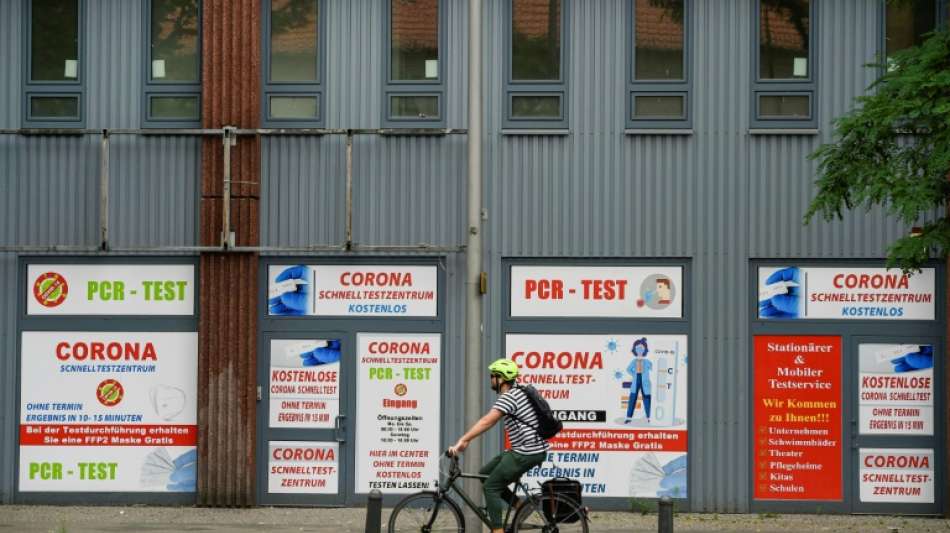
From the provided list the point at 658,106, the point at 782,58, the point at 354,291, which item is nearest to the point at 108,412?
the point at 354,291

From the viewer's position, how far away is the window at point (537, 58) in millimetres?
14852

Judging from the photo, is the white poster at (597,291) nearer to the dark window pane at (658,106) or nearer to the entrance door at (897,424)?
the dark window pane at (658,106)

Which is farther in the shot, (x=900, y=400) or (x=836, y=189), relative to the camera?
(x=900, y=400)

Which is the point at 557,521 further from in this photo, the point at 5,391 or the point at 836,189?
the point at 5,391

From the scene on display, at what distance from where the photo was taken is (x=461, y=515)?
11.7 metres

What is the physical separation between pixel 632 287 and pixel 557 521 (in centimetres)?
398

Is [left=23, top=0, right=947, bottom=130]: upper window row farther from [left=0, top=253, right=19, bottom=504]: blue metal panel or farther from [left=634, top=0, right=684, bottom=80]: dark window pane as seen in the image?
Answer: [left=0, top=253, right=19, bottom=504]: blue metal panel

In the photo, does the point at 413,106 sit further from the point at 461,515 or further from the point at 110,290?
the point at 461,515

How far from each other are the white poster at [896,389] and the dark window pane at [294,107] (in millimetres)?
7189

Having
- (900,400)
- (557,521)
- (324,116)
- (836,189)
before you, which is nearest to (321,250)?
(324,116)

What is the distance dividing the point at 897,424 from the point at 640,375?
308 centimetres

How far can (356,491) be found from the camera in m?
14.8

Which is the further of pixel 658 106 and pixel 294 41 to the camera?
pixel 294 41

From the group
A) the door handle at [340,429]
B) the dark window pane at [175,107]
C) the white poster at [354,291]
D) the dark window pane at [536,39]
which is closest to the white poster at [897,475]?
the white poster at [354,291]
